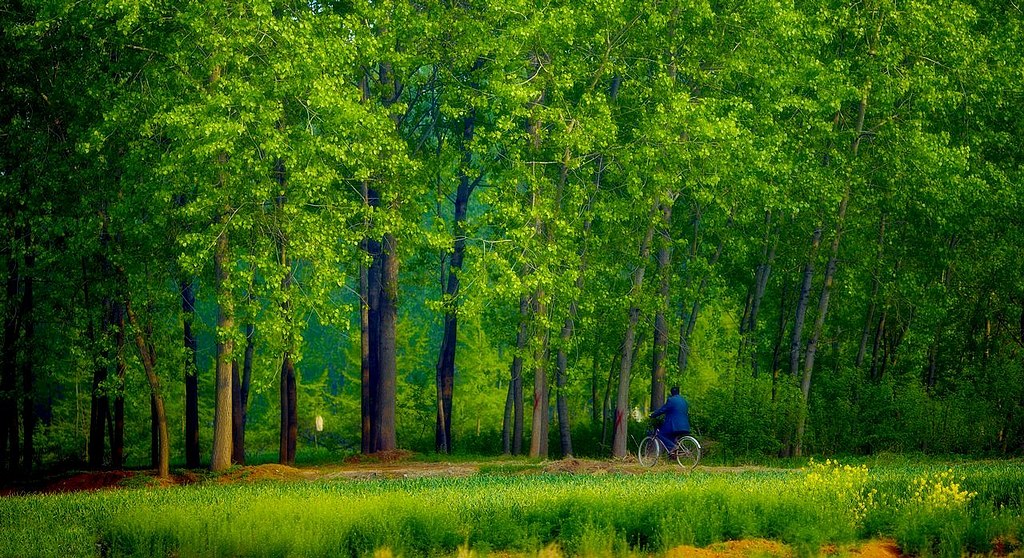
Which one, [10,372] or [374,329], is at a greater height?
[374,329]

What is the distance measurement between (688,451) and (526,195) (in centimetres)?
983

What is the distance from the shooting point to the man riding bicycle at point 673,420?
2620 cm

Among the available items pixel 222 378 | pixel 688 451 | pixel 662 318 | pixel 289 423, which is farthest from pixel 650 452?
pixel 289 423

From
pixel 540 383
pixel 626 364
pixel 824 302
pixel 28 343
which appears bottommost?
pixel 540 383

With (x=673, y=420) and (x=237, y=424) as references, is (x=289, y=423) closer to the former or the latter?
(x=237, y=424)

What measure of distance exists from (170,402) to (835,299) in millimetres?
27080

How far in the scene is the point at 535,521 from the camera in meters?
15.2

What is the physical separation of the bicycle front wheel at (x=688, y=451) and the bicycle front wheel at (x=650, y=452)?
0.46 meters

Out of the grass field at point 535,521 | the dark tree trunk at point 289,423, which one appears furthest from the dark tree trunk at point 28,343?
the grass field at point 535,521

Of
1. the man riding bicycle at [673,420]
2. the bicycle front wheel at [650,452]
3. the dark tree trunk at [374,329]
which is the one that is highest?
the dark tree trunk at [374,329]

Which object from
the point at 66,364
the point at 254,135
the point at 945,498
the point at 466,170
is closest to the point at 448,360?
the point at 466,170

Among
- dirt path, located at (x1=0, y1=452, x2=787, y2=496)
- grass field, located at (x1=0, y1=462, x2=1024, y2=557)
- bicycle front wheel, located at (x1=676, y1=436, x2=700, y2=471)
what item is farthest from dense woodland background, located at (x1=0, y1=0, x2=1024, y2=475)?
grass field, located at (x1=0, y1=462, x2=1024, y2=557)

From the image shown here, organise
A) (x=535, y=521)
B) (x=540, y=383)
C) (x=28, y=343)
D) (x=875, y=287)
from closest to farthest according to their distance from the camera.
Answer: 1. (x=535, y=521)
2. (x=28, y=343)
3. (x=540, y=383)
4. (x=875, y=287)

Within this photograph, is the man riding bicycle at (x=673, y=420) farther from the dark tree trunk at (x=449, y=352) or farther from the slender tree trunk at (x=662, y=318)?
the dark tree trunk at (x=449, y=352)
